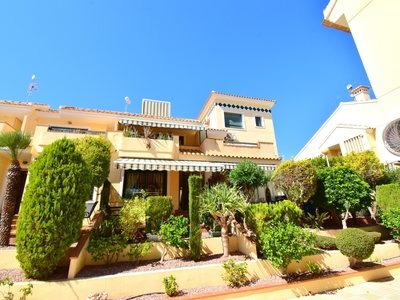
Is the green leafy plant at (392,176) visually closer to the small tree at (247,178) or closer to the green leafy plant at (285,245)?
the small tree at (247,178)

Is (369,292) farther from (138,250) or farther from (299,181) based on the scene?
(138,250)

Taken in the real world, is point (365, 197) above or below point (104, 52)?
below

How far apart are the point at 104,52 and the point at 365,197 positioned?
90.4 ft

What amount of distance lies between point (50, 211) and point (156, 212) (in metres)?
6.35

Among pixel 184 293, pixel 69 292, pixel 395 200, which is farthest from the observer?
pixel 395 200

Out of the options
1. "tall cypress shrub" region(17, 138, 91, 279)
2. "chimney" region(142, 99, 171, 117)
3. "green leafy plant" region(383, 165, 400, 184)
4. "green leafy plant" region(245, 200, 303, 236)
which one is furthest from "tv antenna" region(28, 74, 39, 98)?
"green leafy plant" region(383, 165, 400, 184)

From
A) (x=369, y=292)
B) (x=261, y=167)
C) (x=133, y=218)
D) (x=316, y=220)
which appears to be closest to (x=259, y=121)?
(x=261, y=167)

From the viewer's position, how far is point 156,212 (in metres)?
14.0

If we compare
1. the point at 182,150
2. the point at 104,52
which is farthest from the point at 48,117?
the point at 182,150

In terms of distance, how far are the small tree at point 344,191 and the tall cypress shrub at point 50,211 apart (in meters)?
18.1

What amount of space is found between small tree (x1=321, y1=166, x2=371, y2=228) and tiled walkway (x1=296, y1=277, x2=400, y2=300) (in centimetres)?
494

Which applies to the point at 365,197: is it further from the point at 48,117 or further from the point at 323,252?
the point at 48,117

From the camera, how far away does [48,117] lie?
78.7ft

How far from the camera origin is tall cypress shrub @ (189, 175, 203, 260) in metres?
11.9
